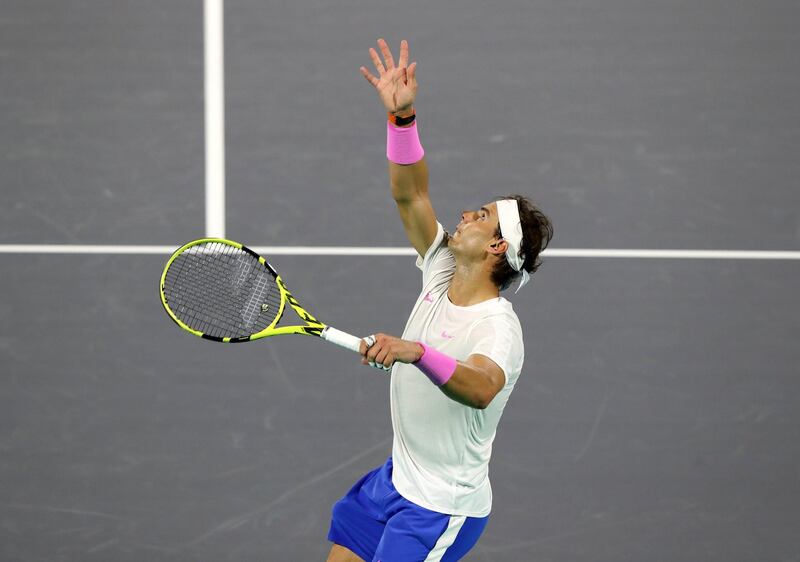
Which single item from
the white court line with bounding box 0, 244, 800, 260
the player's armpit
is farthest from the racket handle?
the white court line with bounding box 0, 244, 800, 260

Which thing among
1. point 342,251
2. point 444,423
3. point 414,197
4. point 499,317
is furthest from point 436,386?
point 342,251

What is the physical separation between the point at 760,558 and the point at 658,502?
495 millimetres

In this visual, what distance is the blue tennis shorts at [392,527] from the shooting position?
11.3 feet

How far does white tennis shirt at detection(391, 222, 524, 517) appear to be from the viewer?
11.1ft

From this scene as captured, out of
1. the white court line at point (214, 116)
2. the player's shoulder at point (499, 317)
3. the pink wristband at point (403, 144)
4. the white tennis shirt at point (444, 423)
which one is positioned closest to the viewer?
the player's shoulder at point (499, 317)

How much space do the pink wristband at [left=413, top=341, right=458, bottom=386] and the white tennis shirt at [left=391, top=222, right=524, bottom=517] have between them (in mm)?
434

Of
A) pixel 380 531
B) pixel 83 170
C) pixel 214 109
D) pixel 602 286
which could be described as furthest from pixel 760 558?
pixel 83 170

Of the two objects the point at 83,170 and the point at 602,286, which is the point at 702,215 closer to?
the point at 602,286

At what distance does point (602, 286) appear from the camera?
4723 millimetres

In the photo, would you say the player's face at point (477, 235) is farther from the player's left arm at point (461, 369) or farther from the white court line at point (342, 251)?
the white court line at point (342, 251)

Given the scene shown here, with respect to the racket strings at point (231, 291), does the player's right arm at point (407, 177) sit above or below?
above

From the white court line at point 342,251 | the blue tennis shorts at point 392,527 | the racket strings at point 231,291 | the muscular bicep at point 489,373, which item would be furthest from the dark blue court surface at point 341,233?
the muscular bicep at point 489,373

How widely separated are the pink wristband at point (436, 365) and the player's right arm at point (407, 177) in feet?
2.59

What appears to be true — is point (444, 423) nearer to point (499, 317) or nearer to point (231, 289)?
point (499, 317)
